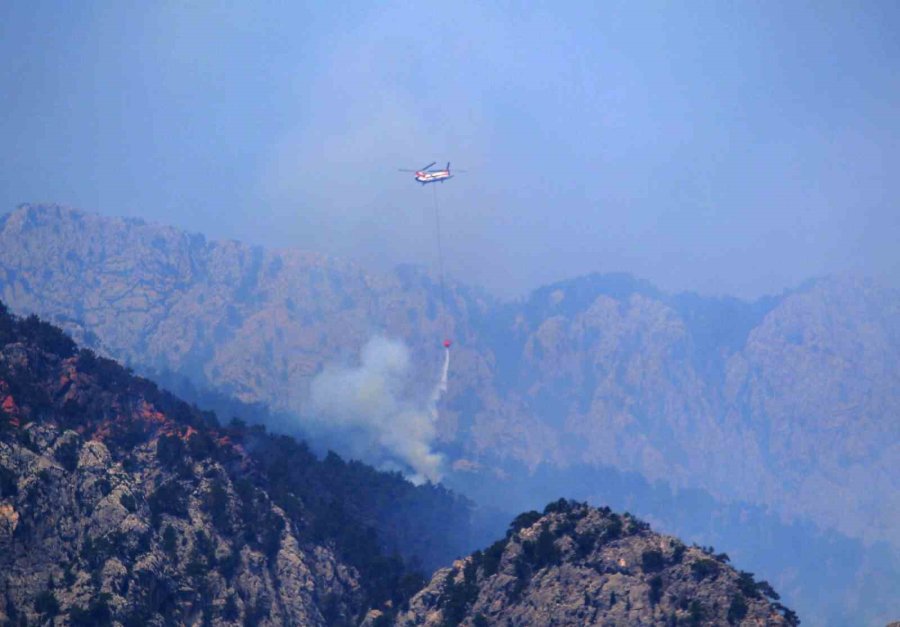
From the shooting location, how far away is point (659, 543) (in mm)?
198875

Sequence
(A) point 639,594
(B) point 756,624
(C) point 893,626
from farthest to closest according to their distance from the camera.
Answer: (A) point 639,594 < (B) point 756,624 < (C) point 893,626

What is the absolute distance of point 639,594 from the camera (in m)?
190

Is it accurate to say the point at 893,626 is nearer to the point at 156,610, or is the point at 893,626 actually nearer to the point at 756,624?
the point at 756,624

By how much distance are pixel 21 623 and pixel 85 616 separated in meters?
8.15

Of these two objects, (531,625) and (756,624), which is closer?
(756,624)

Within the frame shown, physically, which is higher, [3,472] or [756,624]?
→ [3,472]

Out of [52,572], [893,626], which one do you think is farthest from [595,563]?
[52,572]

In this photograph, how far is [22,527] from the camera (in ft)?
641

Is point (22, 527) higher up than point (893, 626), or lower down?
higher up

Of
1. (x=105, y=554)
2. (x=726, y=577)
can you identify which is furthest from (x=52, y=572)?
(x=726, y=577)

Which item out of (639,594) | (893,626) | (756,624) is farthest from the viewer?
(639,594)

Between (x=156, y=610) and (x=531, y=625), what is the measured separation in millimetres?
51985

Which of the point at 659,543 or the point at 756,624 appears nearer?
the point at 756,624

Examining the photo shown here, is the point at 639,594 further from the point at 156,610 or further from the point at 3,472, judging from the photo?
the point at 3,472
